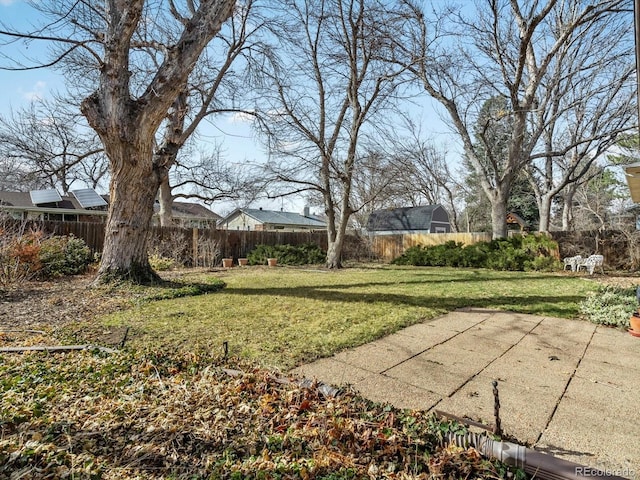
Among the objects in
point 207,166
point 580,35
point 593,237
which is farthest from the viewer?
point 207,166

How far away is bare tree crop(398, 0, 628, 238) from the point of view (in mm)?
9789

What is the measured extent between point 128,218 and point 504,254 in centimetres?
1148

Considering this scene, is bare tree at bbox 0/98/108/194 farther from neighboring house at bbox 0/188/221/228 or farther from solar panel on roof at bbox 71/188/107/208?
solar panel on roof at bbox 71/188/107/208

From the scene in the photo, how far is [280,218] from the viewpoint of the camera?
3097 cm

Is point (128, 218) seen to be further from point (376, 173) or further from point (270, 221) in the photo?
point (270, 221)

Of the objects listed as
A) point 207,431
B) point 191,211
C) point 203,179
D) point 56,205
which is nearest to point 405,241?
point 203,179

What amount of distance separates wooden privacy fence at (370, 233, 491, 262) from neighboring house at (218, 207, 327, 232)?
11.7 meters

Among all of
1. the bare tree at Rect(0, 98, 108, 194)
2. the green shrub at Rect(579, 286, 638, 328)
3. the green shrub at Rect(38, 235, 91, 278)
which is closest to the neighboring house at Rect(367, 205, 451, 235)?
the bare tree at Rect(0, 98, 108, 194)

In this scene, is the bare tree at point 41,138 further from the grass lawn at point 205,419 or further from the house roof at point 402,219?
the house roof at point 402,219

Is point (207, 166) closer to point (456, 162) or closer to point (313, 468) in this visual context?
point (456, 162)

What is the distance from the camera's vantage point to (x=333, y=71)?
11.9 meters

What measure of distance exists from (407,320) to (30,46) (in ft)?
25.3

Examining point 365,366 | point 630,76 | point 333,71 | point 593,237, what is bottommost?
point 365,366

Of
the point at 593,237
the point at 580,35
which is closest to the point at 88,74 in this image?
the point at 580,35
